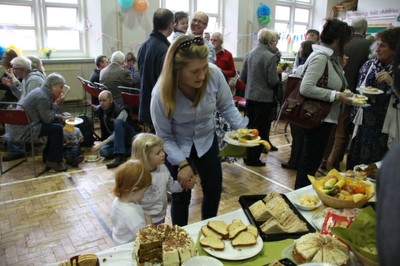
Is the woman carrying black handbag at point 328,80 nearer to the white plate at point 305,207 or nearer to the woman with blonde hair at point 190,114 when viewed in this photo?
the woman with blonde hair at point 190,114

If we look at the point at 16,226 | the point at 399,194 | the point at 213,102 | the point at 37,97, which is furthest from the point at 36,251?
the point at 399,194

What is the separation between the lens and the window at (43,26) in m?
5.75

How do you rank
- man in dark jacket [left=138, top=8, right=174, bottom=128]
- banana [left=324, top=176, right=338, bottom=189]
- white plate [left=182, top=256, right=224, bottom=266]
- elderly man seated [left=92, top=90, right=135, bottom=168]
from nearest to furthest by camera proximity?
white plate [left=182, top=256, right=224, bottom=266] < banana [left=324, top=176, right=338, bottom=189] < man in dark jacket [left=138, top=8, right=174, bottom=128] < elderly man seated [left=92, top=90, right=135, bottom=168]

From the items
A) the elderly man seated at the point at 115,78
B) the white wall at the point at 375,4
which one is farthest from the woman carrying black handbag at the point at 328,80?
the white wall at the point at 375,4

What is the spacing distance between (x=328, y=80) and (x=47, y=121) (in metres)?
2.99

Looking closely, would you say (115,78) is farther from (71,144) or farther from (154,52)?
(154,52)

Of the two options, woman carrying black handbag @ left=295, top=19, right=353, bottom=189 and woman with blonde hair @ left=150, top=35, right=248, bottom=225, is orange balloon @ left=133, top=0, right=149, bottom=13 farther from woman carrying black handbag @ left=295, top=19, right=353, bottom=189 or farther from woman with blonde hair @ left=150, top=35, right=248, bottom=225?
woman with blonde hair @ left=150, top=35, right=248, bottom=225

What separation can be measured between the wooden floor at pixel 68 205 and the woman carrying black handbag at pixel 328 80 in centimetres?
91

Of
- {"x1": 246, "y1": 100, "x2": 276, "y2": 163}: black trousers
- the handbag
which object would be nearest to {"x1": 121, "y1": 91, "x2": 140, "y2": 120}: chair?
{"x1": 246, "y1": 100, "x2": 276, "y2": 163}: black trousers

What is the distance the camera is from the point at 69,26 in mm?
6270

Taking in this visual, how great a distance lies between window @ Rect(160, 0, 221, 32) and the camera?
7.10 meters

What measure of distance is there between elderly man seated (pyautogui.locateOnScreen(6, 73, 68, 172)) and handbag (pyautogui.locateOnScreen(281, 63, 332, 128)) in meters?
2.61

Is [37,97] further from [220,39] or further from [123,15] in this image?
[123,15]

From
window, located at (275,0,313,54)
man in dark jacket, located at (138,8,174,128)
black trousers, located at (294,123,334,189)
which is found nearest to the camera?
black trousers, located at (294,123,334,189)
